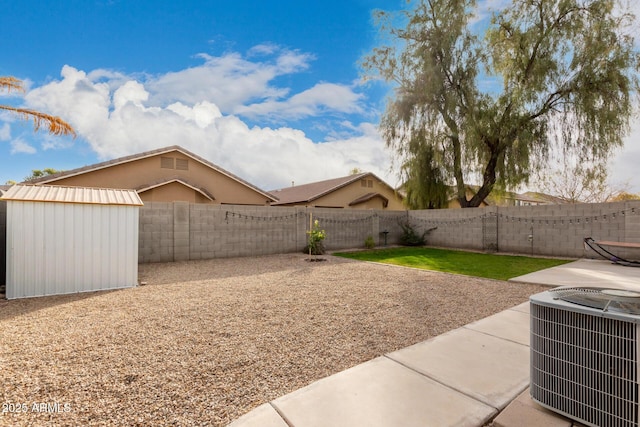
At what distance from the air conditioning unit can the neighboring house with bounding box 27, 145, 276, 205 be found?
47.9 ft

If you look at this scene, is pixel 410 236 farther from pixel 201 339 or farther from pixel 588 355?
pixel 588 355

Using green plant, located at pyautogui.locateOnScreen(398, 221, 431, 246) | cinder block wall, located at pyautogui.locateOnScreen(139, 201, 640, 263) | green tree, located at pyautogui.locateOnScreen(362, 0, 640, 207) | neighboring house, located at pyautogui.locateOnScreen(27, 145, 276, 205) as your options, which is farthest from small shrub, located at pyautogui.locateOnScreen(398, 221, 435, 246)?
neighboring house, located at pyautogui.locateOnScreen(27, 145, 276, 205)

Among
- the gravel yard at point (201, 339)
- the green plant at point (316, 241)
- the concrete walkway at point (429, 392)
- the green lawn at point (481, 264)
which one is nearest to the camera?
the concrete walkway at point (429, 392)

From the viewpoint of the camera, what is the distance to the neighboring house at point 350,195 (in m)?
20.5

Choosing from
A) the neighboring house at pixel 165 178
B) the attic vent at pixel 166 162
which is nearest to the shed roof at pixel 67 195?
the neighboring house at pixel 165 178

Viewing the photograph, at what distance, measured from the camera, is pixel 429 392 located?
2.33 meters

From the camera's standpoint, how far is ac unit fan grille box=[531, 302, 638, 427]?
1651 millimetres

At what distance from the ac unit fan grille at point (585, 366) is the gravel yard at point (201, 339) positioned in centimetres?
149

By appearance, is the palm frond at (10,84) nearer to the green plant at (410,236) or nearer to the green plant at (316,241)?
the green plant at (316,241)

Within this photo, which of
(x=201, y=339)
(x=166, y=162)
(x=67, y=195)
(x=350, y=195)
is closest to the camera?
(x=201, y=339)

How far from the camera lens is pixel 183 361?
2.85 meters

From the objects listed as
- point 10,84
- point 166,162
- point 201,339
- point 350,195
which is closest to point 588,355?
point 201,339

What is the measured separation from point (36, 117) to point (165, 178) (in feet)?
17.9

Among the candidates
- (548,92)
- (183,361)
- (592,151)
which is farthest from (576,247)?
(183,361)
